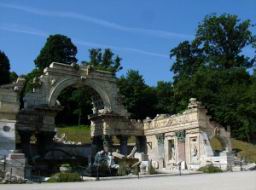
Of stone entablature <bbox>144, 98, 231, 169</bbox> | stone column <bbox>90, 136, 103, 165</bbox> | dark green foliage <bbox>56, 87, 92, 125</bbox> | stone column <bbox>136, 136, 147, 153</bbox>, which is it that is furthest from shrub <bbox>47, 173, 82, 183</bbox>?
dark green foliage <bbox>56, 87, 92, 125</bbox>

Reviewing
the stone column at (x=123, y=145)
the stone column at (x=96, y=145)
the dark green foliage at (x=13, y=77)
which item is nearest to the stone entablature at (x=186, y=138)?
the stone column at (x=123, y=145)

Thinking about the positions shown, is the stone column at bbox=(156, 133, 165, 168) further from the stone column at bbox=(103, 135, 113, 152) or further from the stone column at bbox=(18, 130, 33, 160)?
the stone column at bbox=(18, 130, 33, 160)

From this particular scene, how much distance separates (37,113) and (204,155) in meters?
14.0

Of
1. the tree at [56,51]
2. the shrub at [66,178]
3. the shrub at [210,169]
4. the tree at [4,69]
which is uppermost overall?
the tree at [56,51]

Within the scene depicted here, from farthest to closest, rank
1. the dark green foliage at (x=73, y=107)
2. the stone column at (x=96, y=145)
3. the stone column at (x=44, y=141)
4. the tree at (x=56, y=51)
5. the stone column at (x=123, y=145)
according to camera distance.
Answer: the tree at (x=56, y=51) → the dark green foliage at (x=73, y=107) → the stone column at (x=123, y=145) → the stone column at (x=96, y=145) → the stone column at (x=44, y=141)

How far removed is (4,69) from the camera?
62375mm

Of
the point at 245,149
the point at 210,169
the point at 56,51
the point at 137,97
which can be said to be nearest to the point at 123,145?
the point at 210,169

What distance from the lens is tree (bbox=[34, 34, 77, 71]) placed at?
71.3m

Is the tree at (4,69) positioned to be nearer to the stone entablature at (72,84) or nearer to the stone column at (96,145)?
the stone entablature at (72,84)

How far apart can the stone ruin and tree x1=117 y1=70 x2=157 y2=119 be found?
64.1 ft

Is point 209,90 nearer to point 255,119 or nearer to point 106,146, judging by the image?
point 255,119

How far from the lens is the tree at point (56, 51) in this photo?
2808 inches

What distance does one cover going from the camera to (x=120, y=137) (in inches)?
1508

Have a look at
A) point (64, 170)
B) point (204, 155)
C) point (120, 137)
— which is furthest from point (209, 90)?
point (64, 170)
